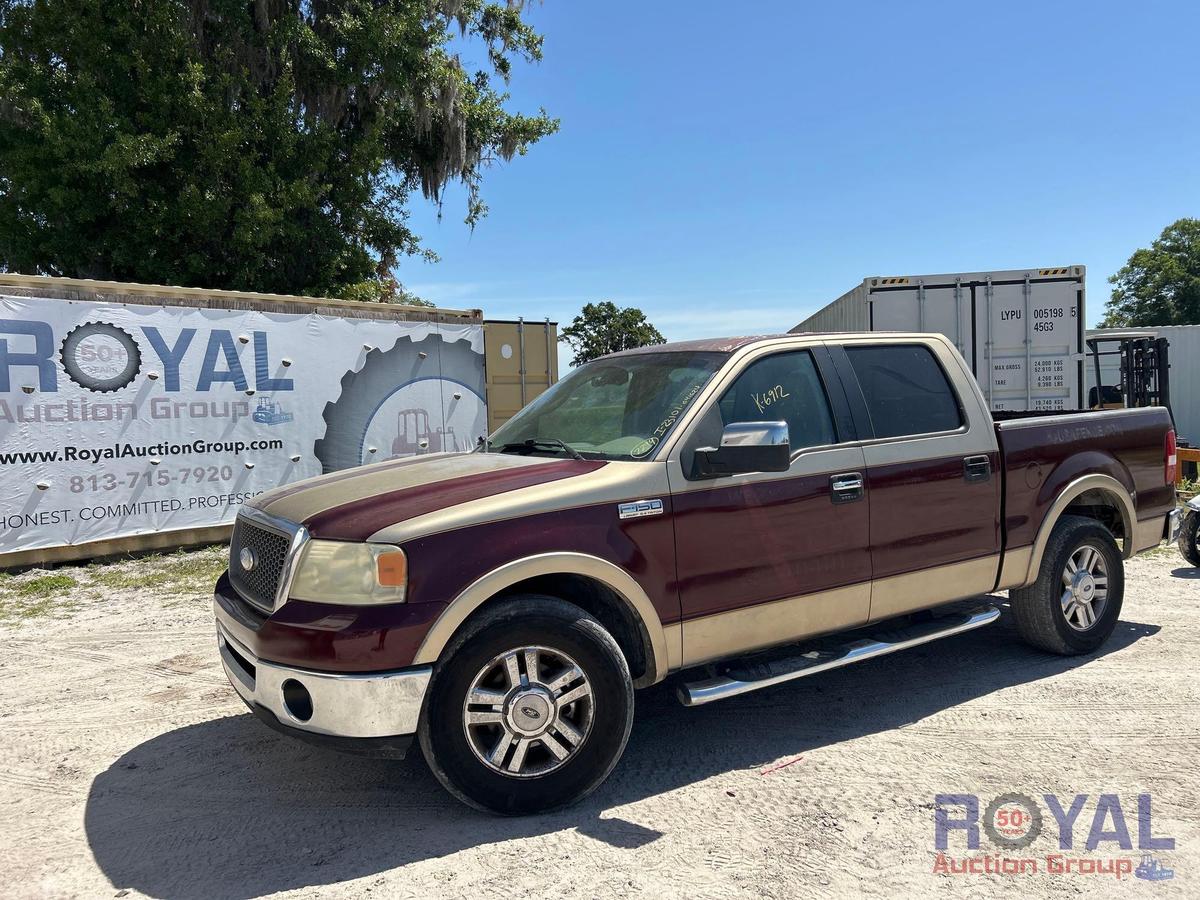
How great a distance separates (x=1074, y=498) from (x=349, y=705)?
14.1 ft

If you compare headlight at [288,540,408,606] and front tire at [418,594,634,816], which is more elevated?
headlight at [288,540,408,606]

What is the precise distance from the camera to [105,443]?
28.2 ft

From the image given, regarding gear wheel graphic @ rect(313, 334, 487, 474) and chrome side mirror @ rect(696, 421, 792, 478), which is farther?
gear wheel graphic @ rect(313, 334, 487, 474)

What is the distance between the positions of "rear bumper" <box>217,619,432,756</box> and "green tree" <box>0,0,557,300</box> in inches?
524

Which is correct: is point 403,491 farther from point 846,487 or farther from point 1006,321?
point 1006,321

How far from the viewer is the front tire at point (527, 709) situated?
317cm

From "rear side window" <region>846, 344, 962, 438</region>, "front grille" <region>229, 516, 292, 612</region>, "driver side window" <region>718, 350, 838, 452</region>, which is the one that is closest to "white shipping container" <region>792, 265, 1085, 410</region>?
"rear side window" <region>846, 344, 962, 438</region>

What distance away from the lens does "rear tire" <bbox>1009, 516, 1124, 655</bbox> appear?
5.00m

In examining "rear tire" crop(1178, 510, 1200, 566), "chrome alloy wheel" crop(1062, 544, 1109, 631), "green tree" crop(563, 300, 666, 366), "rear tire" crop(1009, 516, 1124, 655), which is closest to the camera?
"rear tire" crop(1009, 516, 1124, 655)

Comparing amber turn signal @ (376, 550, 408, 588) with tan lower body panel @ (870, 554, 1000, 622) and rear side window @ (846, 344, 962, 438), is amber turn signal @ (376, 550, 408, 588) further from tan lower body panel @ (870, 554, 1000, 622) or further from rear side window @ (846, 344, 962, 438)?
rear side window @ (846, 344, 962, 438)

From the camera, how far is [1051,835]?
3160 mm

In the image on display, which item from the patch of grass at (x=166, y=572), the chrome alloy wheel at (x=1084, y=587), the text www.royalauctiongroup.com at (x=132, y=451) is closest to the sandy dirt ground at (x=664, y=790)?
the chrome alloy wheel at (x=1084, y=587)

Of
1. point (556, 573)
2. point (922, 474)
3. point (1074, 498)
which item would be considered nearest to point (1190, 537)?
point (1074, 498)

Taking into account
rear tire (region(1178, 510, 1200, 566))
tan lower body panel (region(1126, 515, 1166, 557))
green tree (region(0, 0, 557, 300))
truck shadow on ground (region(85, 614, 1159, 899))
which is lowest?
truck shadow on ground (region(85, 614, 1159, 899))
